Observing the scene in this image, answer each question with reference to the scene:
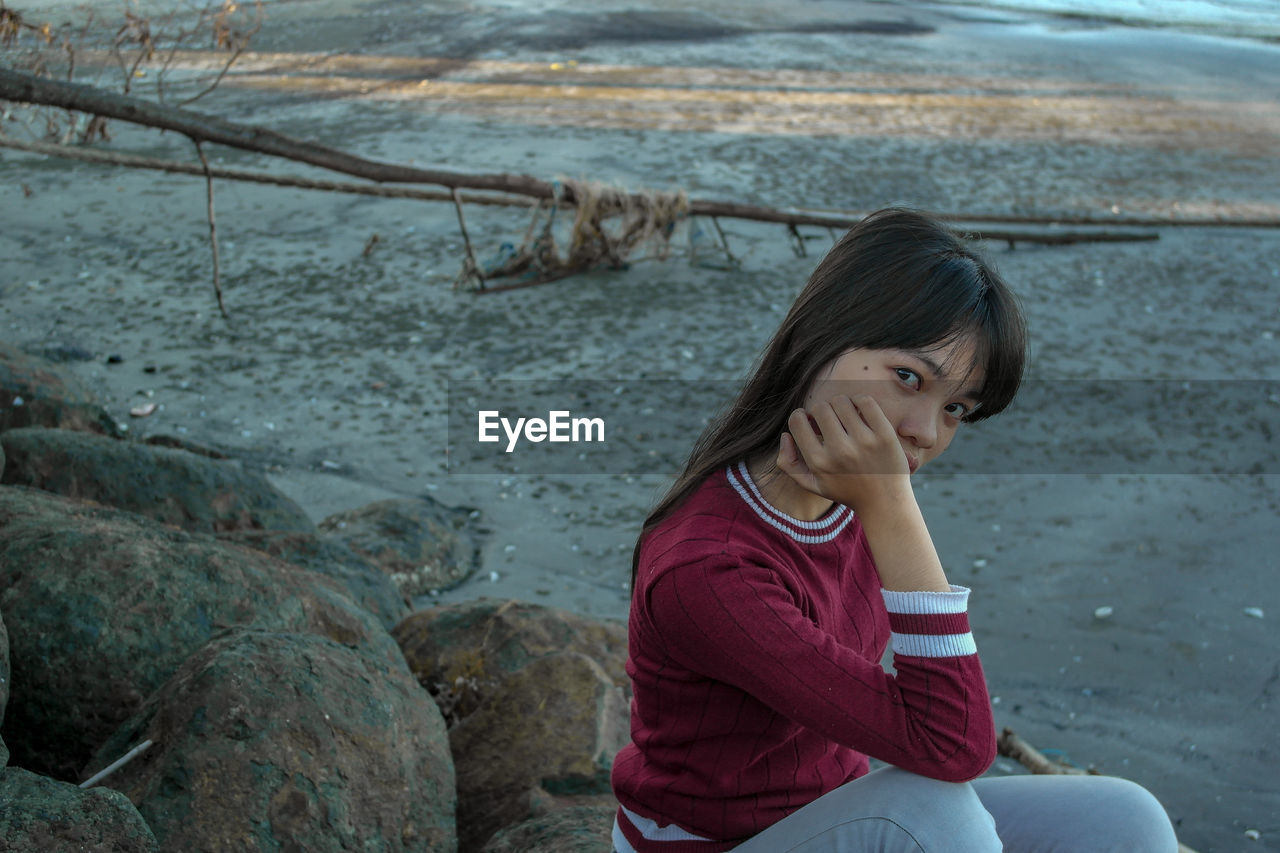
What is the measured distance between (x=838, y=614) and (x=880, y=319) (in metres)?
0.43

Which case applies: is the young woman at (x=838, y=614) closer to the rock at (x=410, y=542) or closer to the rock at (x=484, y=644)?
the rock at (x=484, y=644)

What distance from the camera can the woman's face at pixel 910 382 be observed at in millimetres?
1524

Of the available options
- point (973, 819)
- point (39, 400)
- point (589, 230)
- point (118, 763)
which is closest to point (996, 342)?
point (973, 819)

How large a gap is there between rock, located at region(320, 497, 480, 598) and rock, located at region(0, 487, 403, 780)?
136cm

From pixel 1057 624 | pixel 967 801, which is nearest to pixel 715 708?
pixel 967 801

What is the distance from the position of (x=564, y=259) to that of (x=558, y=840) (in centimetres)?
487

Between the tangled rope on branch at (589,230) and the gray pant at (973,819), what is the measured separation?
4.95m

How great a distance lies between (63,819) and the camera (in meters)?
1.58

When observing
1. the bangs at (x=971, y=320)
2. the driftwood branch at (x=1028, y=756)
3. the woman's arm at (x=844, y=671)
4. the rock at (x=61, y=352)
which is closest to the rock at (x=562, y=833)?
the woman's arm at (x=844, y=671)

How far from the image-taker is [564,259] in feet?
21.6

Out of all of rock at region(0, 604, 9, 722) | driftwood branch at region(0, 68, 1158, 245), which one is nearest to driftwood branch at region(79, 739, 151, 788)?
rock at region(0, 604, 9, 722)

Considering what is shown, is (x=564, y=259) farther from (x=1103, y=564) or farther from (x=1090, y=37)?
(x=1090, y=37)

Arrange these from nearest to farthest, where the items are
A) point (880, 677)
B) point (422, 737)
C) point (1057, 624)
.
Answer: point (880, 677), point (422, 737), point (1057, 624)

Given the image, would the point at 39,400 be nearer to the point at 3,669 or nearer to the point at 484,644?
the point at 484,644
